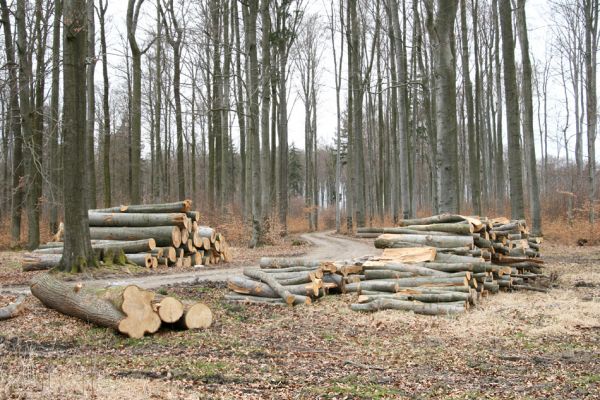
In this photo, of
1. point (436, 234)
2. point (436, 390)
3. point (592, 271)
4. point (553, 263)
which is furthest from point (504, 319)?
point (553, 263)

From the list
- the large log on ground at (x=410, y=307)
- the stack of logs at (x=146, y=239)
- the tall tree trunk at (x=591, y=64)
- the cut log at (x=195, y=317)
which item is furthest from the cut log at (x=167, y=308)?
the tall tree trunk at (x=591, y=64)

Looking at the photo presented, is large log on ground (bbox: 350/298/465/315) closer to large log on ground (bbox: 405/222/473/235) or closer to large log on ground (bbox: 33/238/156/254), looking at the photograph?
large log on ground (bbox: 405/222/473/235)

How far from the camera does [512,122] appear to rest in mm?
19141

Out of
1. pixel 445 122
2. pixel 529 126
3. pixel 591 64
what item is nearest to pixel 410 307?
pixel 445 122

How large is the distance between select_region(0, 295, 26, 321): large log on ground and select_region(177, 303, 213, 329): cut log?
2734 millimetres

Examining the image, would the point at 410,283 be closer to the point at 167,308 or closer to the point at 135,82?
the point at 167,308

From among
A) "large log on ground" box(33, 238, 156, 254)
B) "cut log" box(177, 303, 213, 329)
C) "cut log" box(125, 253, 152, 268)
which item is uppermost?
"large log on ground" box(33, 238, 156, 254)

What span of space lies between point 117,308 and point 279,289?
3.72 m

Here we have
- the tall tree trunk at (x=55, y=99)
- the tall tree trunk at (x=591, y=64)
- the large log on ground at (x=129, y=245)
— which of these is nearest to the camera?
the large log on ground at (x=129, y=245)

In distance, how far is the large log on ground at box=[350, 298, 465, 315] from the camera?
9.73m

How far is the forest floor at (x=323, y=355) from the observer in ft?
17.9

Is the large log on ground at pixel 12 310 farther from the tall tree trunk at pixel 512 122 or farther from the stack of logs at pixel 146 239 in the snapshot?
the tall tree trunk at pixel 512 122

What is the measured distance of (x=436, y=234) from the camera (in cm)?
1198

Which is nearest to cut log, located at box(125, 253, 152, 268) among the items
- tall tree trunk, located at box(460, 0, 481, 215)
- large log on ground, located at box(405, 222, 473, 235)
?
large log on ground, located at box(405, 222, 473, 235)
